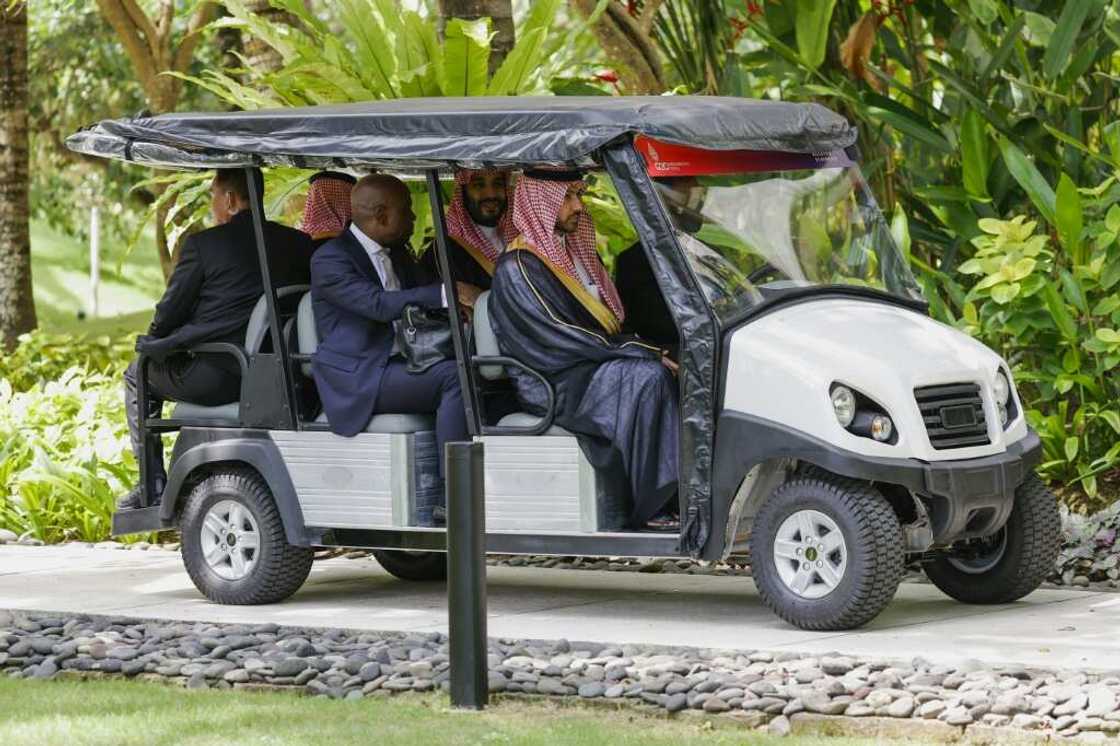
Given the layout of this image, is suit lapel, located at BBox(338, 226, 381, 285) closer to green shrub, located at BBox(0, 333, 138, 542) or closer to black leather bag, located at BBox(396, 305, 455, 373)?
black leather bag, located at BBox(396, 305, 455, 373)

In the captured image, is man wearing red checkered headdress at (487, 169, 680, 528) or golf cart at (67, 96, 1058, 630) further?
man wearing red checkered headdress at (487, 169, 680, 528)

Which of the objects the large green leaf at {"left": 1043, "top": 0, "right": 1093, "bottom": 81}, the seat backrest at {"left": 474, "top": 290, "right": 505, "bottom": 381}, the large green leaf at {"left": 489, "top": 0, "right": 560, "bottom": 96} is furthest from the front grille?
the large green leaf at {"left": 489, "top": 0, "right": 560, "bottom": 96}

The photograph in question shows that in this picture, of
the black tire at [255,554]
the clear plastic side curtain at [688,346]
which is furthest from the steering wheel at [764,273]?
the black tire at [255,554]

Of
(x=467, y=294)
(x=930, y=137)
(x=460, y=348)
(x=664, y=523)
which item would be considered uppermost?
(x=930, y=137)

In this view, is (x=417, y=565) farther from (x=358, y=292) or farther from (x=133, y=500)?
(x=358, y=292)

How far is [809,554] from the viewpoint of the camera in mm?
7562

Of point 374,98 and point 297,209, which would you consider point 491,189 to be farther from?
point 297,209

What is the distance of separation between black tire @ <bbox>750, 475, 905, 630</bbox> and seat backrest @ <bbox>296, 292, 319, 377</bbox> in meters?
2.14

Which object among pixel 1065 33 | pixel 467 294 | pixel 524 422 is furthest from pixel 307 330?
pixel 1065 33

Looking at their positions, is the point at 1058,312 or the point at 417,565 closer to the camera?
the point at 417,565

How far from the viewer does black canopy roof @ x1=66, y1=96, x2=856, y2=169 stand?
765 centimetres

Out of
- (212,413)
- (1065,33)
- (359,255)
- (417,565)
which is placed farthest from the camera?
(1065,33)

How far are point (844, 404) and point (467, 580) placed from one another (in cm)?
177

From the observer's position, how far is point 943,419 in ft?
24.6
